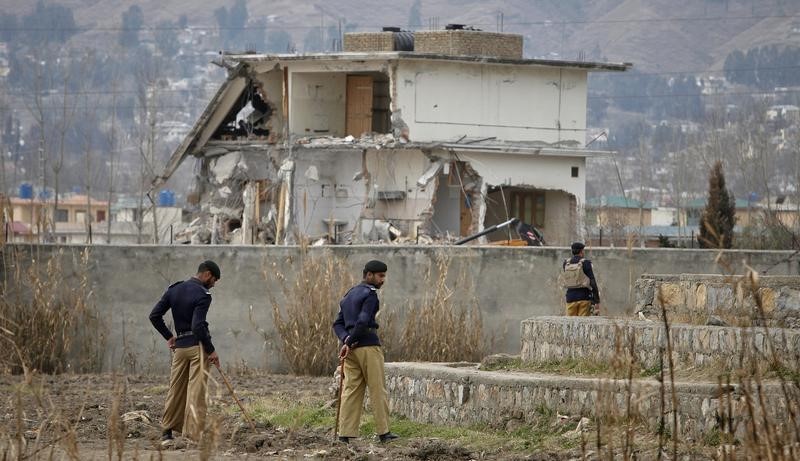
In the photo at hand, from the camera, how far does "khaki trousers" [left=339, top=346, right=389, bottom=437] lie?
15.2m

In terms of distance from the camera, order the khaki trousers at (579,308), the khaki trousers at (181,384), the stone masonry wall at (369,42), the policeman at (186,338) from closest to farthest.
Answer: the policeman at (186,338) < the khaki trousers at (181,384) < the khaki trousers at (579,308) < the stone masonry wall at (369,42)

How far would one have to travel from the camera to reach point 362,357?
15266 mm

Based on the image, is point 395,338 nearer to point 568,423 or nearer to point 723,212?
point 568,423

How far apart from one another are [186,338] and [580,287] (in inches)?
261

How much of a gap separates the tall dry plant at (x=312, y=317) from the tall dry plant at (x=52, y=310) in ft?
8.48

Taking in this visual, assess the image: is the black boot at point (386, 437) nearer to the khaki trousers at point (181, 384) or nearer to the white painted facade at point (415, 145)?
the khaki trousers at point (181, 384)

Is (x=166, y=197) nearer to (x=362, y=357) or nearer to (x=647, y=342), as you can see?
(x=362, y=357)

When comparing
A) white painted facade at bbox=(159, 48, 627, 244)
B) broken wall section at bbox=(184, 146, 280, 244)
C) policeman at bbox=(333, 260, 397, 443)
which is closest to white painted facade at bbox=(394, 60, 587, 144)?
white painted facade at bbox=(159, 48, 627, 244)

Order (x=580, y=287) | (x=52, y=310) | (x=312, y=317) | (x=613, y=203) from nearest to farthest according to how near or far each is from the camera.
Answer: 1. (x=580, y=287)
2. (x=312, y=317)
3. (x=52, y=310)
4. (x=613, y=203)

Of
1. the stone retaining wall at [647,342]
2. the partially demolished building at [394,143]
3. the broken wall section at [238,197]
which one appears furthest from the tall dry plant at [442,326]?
the broken wall section at [238,197]

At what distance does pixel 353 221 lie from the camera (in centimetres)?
4366

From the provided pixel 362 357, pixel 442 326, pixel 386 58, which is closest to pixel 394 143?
pixel 386 58

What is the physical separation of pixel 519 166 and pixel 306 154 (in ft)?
18.6

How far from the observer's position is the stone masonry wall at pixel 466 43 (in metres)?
44.0
